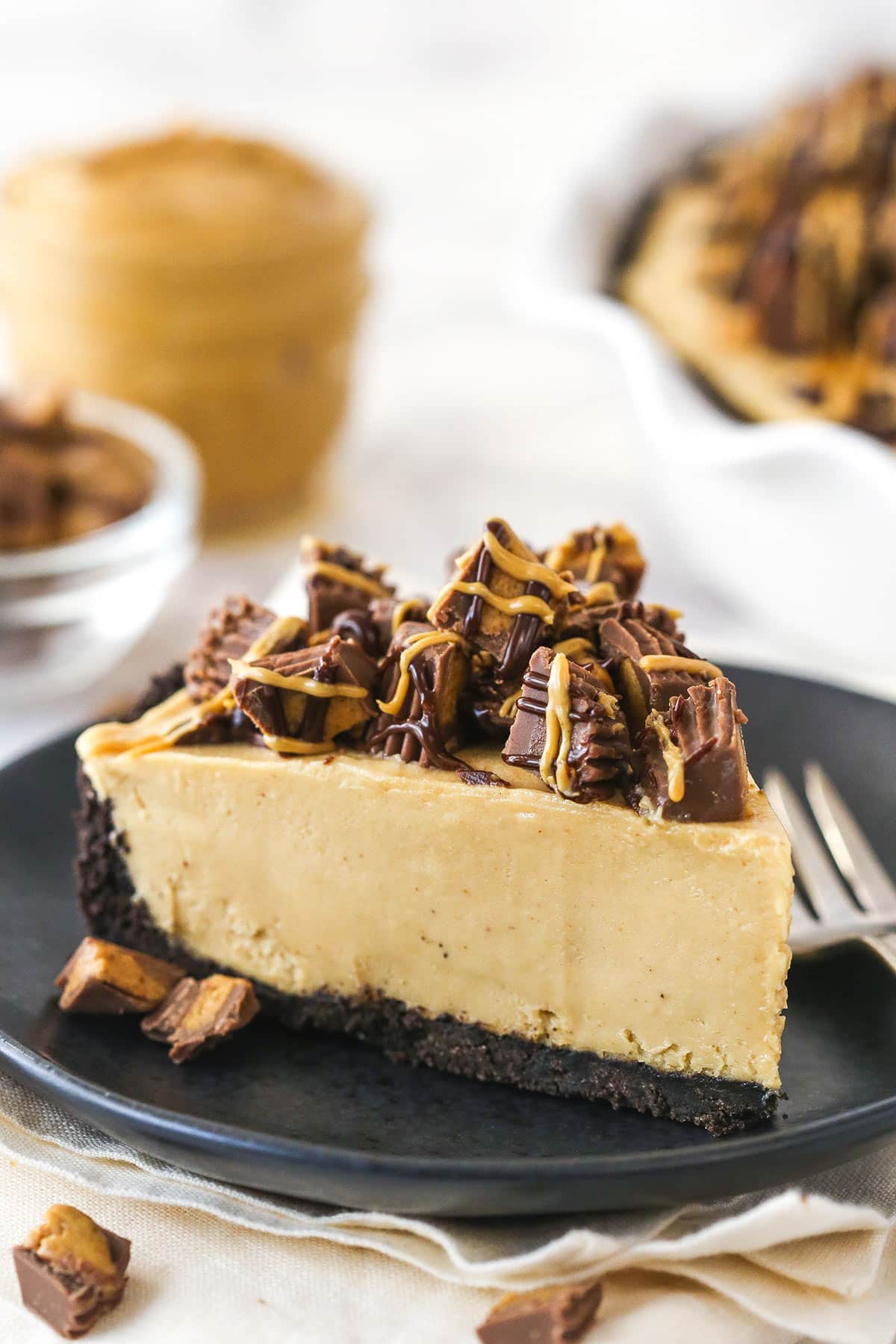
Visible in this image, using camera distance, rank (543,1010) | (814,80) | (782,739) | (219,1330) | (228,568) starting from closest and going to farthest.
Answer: (219,1330) → (543,1010) → (782,739) → (228,568) → (814,80)

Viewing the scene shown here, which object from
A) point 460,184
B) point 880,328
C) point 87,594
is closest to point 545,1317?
point 87,594

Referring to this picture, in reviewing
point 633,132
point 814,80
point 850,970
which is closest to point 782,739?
point 850,970

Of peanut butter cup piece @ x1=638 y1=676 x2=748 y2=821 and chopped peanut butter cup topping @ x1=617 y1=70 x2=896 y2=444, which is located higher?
chopped peanut butter cup topping @ x1=617 y1=70 x2=896 y2=444

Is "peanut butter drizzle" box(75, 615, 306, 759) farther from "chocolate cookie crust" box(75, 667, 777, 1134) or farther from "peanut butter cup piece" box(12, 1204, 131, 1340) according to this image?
"peanut butter cup piece" box(12, 1204, 131, 1340)

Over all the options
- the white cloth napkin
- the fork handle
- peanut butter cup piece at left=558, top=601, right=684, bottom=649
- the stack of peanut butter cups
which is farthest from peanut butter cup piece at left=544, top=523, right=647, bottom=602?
the stack of peanut butter cups

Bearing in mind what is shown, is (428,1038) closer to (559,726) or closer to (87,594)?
(559,726)

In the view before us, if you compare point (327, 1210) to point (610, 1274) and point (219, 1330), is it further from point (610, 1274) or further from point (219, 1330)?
point (610, 1274)
